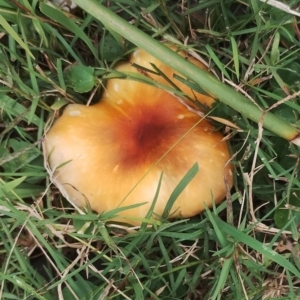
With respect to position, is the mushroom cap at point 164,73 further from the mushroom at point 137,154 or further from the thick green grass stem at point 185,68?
the thick green grass stem at point 185,68

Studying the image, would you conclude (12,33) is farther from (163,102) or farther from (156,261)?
(156,261)

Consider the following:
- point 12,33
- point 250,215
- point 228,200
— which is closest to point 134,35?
point 12,33

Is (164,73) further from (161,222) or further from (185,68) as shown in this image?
(161,222)

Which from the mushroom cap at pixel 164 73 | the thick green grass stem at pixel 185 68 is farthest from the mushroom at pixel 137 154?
the thick green grass stem at pixel 185 68

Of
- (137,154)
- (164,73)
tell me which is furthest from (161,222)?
(164,73)

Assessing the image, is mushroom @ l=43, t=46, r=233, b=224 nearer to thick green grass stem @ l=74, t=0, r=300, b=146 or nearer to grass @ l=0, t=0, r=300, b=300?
grass @ l=0, t=0, r=300, b=300
